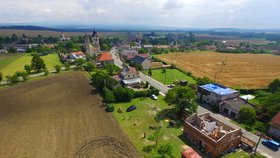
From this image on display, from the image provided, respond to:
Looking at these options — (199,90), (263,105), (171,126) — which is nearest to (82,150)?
(171,126)

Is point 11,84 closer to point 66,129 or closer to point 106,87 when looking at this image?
point 106,87

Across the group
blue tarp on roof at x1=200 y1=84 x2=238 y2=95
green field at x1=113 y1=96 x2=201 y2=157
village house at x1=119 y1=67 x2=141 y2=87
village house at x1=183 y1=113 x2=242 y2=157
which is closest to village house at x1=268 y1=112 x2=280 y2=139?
village house at x1=183 y1=113 x2=242 y2=157

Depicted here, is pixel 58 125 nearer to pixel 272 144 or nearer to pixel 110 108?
pixel 110 108

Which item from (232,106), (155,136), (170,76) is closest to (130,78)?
(170,76)

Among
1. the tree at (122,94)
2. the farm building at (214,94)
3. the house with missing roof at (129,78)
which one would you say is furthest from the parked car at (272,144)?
the house with missing roof at (129,78)

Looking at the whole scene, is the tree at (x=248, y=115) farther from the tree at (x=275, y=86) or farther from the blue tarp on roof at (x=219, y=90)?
the tree at (x=275, y=86)

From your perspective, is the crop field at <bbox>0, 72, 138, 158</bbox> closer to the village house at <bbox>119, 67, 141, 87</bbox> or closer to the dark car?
the dark car
